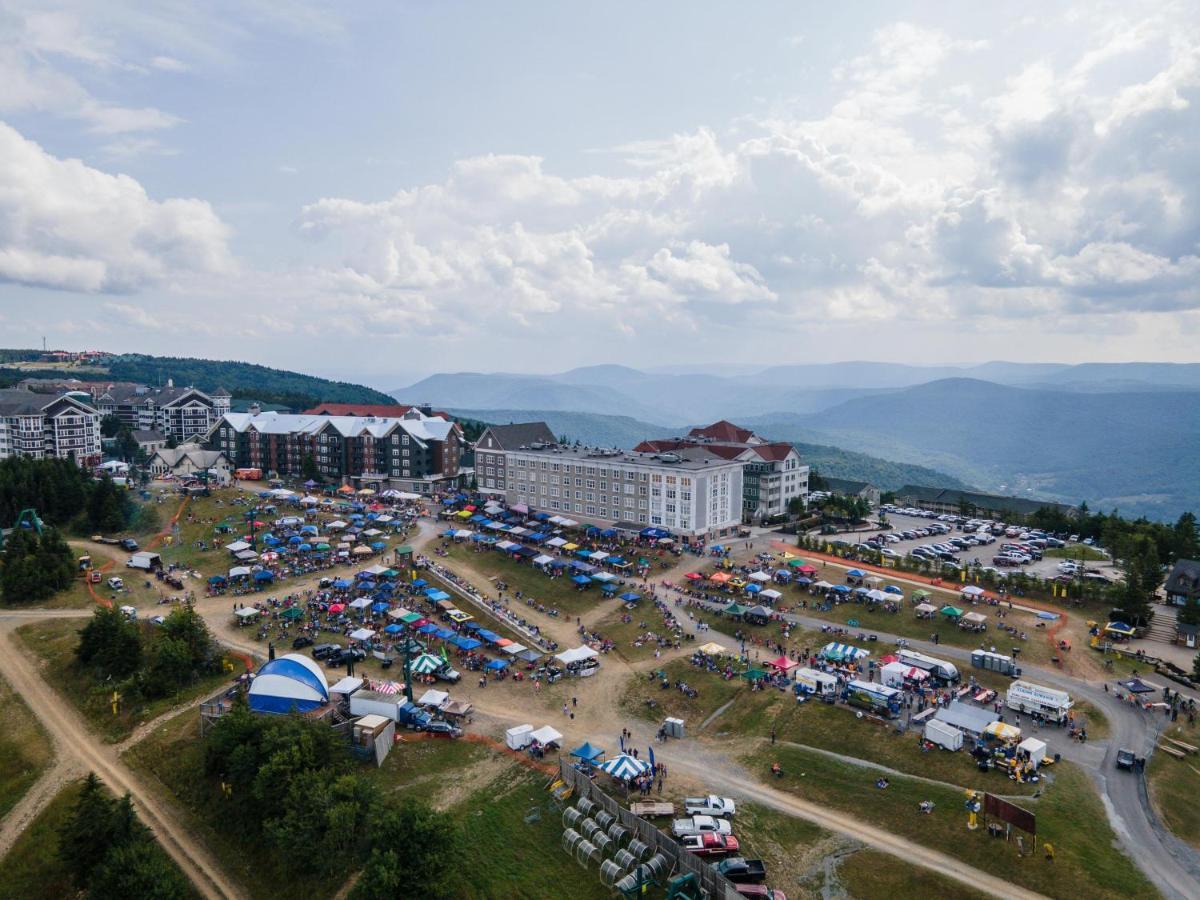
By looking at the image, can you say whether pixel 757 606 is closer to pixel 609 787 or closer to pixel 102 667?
pixel 609 787

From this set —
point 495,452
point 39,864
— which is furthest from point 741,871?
point 495,452

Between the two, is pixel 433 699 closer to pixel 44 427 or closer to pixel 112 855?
pixel 112 855

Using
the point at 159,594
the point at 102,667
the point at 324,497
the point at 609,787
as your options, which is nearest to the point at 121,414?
the point at 324,497

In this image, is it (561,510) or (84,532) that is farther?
(561,510)

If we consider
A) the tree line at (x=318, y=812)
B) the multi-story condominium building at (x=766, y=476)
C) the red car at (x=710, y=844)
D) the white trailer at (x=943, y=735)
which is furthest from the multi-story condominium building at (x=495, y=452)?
the red car at (x=710, y=844)

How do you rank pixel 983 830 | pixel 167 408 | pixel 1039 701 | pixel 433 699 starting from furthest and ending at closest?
1. pixel 167 408
2. pixel 433 699
3. pixel 1039 701
4. pixel 983 830

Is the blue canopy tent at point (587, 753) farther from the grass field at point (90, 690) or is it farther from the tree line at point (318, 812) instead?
the grass field at point (90, 690)
